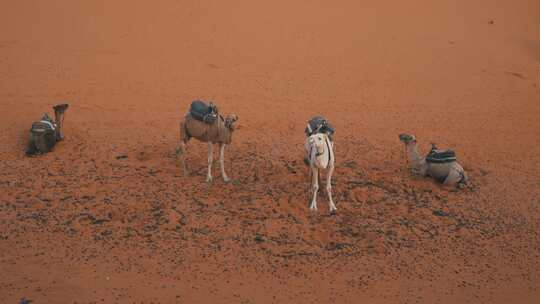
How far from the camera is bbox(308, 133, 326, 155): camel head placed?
7336 millimetres

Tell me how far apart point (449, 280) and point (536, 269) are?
1231 mm

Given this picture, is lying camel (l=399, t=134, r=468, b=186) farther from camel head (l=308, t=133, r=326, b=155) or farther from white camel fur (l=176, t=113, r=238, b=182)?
white camel fur (l=176, t=113, r=238, b=182)

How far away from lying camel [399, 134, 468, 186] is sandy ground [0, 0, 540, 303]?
18 cm

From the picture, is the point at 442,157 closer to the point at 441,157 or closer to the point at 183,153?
the point at 441,157

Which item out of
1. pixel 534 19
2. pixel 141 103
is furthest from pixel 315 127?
pixel 534 19

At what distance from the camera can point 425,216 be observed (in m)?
7.88

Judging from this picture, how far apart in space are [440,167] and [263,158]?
2919mm

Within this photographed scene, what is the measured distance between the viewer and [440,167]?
28.4ft

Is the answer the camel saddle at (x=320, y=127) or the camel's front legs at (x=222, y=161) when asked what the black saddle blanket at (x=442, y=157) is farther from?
the camel's front legs at (x=222, y=161)

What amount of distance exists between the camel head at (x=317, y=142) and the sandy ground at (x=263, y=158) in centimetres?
98

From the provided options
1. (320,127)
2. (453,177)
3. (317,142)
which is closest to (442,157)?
(453,177)

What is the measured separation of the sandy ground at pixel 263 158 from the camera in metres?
6.54

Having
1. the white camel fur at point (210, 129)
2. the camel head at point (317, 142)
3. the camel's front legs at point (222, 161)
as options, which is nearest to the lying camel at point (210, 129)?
the white camel fur at point (210, 129)

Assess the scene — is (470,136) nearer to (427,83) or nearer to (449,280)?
(427,83)
